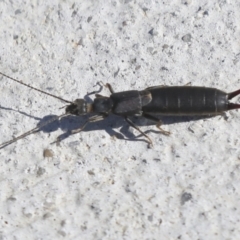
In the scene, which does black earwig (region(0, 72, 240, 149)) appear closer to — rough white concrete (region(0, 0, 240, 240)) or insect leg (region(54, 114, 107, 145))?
insect leg (region(54, 114, 107, 145))

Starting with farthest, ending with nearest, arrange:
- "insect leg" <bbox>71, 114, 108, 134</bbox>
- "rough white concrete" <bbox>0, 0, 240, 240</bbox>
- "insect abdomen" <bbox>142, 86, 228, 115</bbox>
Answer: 1. "insect leg" <bbox>71, 114, 108, 134</bbox>
2. "insect abdomen" <bbox>142, 86, 228, 115</bbox>
3. "rough white concrete" <bbox>0, 0, 240, 240</bbox>

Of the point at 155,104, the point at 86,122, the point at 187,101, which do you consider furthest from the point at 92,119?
the point at 187,101

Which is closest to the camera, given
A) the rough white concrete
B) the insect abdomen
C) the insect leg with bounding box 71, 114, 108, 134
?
the rough white concrete

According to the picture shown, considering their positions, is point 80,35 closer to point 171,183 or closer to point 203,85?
point 203,85

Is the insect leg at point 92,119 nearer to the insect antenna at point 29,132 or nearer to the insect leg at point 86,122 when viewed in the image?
the insect leg at point 86,122

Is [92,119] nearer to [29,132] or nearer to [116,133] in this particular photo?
[116,133]

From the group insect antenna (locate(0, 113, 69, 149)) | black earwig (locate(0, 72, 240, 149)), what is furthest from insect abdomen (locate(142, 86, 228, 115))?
insect antenna (locate(0, 113, 69, 149))
